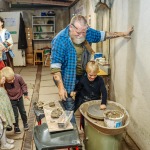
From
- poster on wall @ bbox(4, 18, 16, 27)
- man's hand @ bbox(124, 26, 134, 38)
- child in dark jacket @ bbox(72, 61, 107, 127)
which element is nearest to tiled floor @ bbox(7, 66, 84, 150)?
child in dark jacket @ bbox(72, 61, 107, 127)

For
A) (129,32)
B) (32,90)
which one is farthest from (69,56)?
(32,90)

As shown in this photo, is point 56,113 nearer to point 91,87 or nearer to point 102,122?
point 102,122

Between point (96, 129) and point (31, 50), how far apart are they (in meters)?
6.71

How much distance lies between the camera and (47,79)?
6.16 metres

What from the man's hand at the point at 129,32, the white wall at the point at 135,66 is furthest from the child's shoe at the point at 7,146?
the man's hand at the point at 129,32

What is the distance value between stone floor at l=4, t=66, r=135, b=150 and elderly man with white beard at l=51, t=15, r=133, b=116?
0.83 m

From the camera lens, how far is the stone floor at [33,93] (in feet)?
9.22

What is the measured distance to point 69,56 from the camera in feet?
7.20

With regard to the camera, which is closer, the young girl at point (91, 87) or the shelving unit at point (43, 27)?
Result: the young girl at point (91, 87)

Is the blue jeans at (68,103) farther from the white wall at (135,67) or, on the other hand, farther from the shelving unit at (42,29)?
the shelving unit at (42,29)

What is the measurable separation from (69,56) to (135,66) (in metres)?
0.83

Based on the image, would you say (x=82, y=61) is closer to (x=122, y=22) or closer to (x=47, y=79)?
(x=122, y=22)

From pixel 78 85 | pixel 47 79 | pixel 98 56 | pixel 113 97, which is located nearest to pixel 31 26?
pixel 47 79

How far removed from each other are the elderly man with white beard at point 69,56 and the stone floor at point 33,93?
2.73ft
